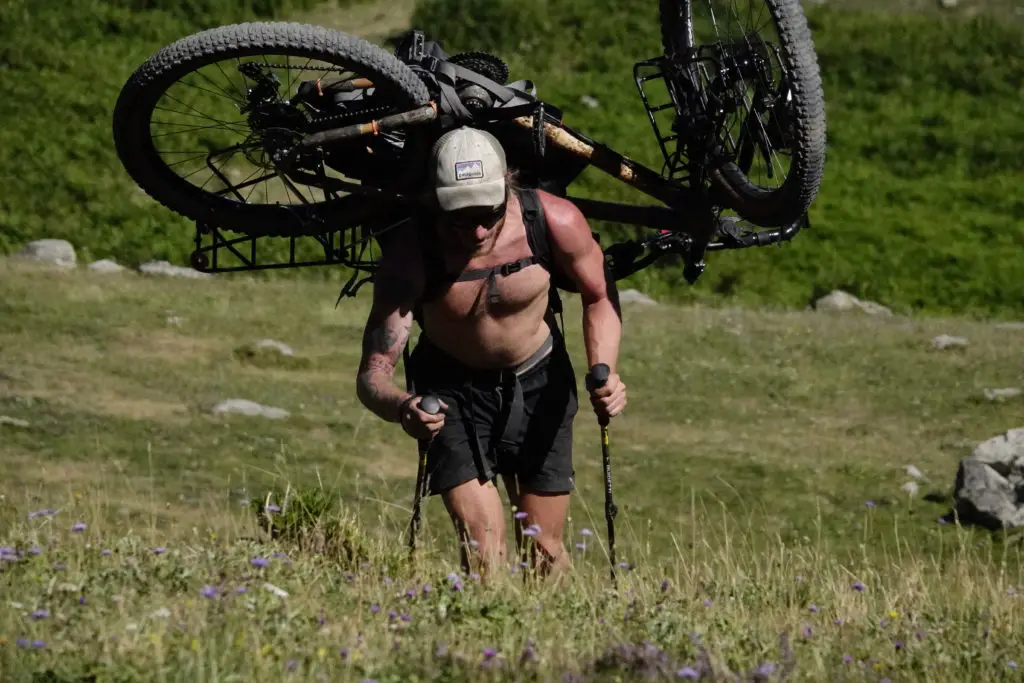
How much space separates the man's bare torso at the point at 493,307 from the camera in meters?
7.84

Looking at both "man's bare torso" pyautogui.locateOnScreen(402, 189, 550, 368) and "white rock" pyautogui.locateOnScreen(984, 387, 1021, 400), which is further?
"white rock" pyautogui.locateOnScreen(984, 387, 1021, 400)

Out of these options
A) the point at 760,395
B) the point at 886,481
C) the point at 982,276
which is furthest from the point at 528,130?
the point at 982,276

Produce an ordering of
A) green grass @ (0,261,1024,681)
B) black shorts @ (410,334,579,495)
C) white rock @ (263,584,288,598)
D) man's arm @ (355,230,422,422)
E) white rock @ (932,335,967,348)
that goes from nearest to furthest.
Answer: green grass @ (0,261,1024,681) < white rock @ (263,584,288,598) < man's arm @ (355,230,422,422) < black shorts @ (410,334,579,495) < white rock @ (932,335,967,348)

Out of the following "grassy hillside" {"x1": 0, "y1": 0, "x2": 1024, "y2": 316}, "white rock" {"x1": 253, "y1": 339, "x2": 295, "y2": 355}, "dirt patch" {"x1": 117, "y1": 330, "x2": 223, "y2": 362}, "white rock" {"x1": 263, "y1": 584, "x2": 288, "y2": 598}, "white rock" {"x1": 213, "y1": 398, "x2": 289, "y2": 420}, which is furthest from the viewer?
"grassy hillside" {"x1": 0, "y1": 0, "x2": 1024, "y2": 316}

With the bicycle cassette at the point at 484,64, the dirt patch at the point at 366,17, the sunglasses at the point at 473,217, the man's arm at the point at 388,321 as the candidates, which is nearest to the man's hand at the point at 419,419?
the man's arm at the point at 388,321

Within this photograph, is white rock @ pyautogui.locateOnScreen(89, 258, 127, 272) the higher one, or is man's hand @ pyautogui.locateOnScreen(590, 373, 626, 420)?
man's hand @ pyautogui.locateOnScreen(590, 373, 626, 420)

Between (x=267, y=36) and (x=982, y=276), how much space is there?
70.3 ft

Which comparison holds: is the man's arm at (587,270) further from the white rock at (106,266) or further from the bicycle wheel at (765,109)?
the white rock at (106,266)

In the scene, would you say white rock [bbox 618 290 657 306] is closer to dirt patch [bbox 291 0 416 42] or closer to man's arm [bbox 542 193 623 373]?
dirt patch [bbox 291 0 416 42]

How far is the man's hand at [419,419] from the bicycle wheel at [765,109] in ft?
6.28

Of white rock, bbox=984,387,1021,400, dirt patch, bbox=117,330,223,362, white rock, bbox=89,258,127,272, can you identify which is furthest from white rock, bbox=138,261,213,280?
white rock, bbox=984,387,1021,400

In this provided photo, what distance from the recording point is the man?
7.54 metres

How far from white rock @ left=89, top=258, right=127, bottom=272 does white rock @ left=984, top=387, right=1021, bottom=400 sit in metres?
13.1

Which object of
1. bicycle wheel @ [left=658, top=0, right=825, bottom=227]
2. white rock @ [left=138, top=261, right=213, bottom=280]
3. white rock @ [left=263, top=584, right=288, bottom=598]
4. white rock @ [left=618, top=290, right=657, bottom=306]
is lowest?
white rock @ [left=618, top=290, right=657, bottom=306]
